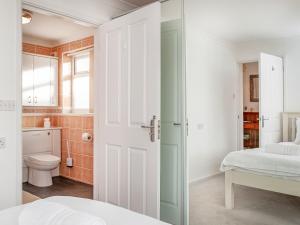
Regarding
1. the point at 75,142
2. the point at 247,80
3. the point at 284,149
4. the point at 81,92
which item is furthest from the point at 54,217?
the point at 247,80

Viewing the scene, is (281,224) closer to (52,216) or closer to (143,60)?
(143,60)

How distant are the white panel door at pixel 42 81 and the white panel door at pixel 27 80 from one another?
8 cm

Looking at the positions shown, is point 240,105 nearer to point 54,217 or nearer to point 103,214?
point 103,214

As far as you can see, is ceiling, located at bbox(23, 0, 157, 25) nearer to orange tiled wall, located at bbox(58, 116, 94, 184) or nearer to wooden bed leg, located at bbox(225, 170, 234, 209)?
orange tiled wall, located at bbox(58, 116, 94, 184)

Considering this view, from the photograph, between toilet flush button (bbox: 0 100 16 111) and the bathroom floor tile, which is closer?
toilet flush button (bbox: 0 100 16 111)

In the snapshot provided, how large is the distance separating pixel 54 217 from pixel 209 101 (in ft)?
12.7

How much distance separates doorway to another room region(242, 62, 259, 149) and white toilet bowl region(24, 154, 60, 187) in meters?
3.26

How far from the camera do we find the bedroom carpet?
2791 mm

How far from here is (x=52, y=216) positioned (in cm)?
103

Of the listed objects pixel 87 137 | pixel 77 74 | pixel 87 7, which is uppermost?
pixel 87 7

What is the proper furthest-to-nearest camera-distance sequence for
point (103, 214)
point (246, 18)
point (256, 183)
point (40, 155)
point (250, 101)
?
point (250, 101) < point (40, 155) < point (246, 18) < point (256, 183) < point (103, 214)

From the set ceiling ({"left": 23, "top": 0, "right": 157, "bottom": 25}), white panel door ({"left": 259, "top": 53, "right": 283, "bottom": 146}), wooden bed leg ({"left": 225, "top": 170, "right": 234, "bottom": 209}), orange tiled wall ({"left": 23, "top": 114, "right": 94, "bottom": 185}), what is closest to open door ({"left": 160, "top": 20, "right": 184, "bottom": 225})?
ceiling ({"left": 23, "top": 0, "right": 157, "bottom": 25})

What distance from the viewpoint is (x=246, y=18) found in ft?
12.3

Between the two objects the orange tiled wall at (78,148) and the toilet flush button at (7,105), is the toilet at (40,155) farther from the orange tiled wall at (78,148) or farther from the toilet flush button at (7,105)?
the toilet flush button at (7,105)
